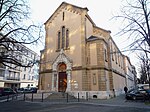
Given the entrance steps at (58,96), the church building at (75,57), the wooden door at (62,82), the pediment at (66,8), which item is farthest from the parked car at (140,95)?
the pediment at (66,8)

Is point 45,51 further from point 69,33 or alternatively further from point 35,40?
point 35,40

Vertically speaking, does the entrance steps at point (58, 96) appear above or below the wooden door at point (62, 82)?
below

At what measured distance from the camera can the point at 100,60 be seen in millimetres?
21719

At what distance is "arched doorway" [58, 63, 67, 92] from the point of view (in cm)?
2331

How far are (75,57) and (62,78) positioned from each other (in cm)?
379

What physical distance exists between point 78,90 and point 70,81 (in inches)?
72.1

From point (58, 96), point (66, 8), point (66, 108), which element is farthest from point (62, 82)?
point (66, 8)

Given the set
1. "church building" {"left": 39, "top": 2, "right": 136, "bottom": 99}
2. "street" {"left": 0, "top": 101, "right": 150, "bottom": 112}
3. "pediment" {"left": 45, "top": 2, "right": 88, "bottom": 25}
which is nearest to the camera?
"street" {"left": 0, "top": 101, "right": 150, "bottom": 112}

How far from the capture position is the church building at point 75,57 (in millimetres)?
21391

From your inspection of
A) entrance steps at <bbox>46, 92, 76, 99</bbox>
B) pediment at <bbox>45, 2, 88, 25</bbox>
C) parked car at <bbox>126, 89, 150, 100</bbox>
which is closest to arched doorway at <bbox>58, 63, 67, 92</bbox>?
entrance steps at <bbox>46, 92, 76, 99</bbox>

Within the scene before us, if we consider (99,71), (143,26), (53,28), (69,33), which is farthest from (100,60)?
(53,28)

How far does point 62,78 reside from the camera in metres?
23.8

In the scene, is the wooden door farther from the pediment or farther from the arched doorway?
the pediment

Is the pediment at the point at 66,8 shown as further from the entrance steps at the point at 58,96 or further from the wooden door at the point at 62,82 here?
the entrance steps at the point at 58,96
